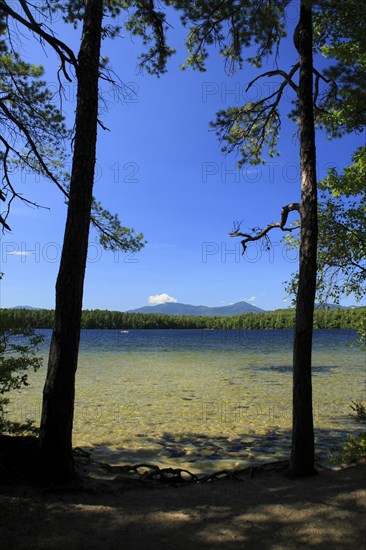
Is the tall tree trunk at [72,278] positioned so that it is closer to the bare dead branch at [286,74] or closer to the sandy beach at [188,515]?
the sandy beach at [188,515]

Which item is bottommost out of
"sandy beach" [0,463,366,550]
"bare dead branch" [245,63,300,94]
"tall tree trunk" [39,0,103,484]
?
"sandy beach" [0,463,366,550]

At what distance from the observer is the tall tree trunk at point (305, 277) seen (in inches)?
227

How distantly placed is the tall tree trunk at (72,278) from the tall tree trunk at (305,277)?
3.39 m

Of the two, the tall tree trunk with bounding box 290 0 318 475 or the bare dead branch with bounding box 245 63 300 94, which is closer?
the tall tree trunk with bounding box 290 0 318 475

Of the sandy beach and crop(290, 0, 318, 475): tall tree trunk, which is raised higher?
crop(290, 0, 318, 475): tall tree trunk

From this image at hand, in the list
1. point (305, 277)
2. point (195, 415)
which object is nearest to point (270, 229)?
point (305, 277)

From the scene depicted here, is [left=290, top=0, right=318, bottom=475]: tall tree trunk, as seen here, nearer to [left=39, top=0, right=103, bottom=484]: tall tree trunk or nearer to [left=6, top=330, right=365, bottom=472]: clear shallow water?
[left=6, top=330, right=365, bottom=472]: clear shallow water

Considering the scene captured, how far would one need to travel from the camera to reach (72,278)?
527 cm

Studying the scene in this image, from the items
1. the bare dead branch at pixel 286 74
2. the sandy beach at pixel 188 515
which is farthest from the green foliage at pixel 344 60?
the sandy beach at pixel 188 515

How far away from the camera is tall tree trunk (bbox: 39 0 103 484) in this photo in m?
5.07

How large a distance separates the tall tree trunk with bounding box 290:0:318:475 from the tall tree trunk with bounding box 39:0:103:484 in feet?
11.1

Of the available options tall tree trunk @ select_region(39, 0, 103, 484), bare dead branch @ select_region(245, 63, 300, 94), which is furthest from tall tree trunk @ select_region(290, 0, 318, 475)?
tall tree trunk @ select_region(39, 0, 103, 484)

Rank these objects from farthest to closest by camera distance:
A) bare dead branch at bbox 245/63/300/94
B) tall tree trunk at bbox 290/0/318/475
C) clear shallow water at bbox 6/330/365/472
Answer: clear shallow water at bbox 6/330/365/472, bare dead branch at bbox 245/63/300/94, tall tree trunk at bbox 290/0/318/475

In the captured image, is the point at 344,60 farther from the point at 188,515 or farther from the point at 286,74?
the point at 188,515
